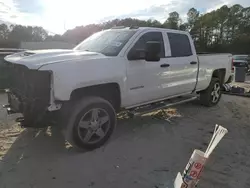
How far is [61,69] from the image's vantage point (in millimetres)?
3828

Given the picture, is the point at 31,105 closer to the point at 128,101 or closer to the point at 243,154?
the point at 128,101

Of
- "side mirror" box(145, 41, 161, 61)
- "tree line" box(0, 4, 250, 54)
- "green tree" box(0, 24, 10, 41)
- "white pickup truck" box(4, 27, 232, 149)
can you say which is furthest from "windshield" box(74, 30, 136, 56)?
"green tree" box(0, 24, 10, 41)

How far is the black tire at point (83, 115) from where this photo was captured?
4.07 metres

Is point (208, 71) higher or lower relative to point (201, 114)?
higher

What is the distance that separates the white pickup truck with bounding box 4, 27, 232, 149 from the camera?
388 centimetres

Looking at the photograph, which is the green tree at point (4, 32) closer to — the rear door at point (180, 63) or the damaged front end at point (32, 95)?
the rear door at point (180, 63)

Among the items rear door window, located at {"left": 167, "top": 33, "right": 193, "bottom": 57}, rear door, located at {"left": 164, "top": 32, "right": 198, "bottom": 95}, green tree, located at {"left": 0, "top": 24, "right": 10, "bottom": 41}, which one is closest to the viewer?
rear door, located at {"left": 164, "top": 32, "right": 198, "bottom": 95}

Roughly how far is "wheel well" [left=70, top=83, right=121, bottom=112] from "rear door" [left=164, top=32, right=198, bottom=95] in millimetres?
1374

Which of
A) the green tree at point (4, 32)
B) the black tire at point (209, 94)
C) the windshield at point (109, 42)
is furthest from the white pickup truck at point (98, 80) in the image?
the green tree at point (4, 32)

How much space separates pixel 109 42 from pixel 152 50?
0.87 meters

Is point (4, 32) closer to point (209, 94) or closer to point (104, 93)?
point (209, 94)

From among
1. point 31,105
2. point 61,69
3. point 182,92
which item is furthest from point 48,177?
point 182,92

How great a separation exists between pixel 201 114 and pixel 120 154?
3.31 m

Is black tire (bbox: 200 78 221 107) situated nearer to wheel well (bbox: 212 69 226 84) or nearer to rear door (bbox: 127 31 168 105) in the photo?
wheel well (bbox: 212 69 226 84)
